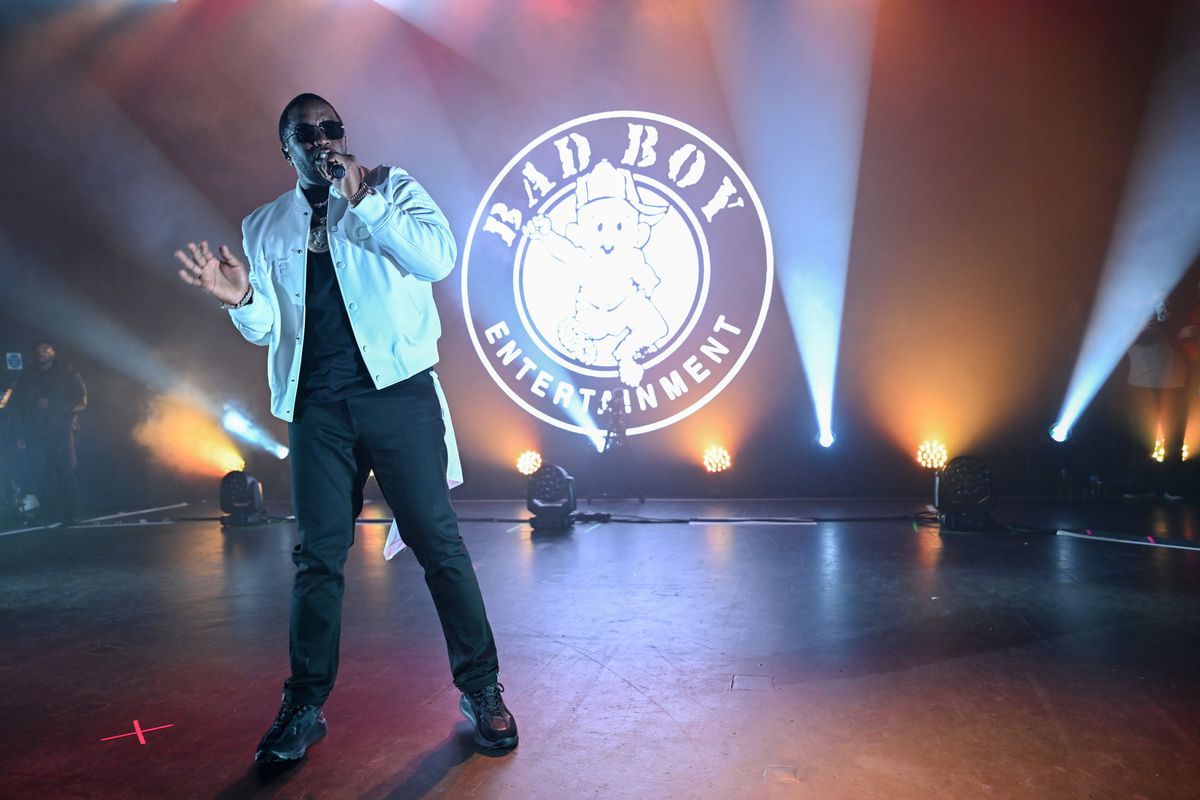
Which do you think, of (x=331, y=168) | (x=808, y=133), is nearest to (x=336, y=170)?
(x=331, y=168)

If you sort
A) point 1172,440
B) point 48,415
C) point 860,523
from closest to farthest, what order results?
point 860,523
point 1172,440
point 48,415

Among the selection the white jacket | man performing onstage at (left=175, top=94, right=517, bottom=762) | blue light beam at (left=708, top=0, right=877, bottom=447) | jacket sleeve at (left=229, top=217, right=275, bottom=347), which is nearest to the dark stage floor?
man performing onstage at (left=175, top=94, right=517, bottom=762)

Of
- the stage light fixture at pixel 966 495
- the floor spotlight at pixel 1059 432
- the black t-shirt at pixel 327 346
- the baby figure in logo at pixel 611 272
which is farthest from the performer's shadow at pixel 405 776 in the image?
the floor spotlight at pixel 1059 432

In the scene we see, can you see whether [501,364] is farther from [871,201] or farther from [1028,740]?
[1028,740]

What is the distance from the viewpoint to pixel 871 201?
6277 mm

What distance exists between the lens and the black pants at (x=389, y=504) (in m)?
2.08

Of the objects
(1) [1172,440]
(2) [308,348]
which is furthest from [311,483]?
(1) [1172,440]

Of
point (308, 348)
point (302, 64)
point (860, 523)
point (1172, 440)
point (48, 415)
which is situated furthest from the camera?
point (302, 64)

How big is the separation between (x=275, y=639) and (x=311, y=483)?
128 centimetres

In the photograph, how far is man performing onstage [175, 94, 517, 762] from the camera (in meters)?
2.07

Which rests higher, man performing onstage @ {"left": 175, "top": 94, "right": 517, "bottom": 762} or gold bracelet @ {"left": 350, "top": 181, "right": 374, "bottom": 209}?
gold bracelet @ {"left": 350, "top": 181, "right": 374, "bottom": 209}

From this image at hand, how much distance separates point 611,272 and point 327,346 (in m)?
4.62

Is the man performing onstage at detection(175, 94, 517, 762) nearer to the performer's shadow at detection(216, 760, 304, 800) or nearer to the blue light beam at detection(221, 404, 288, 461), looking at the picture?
the performer's shadow at detection(216, 760, 304, 800)

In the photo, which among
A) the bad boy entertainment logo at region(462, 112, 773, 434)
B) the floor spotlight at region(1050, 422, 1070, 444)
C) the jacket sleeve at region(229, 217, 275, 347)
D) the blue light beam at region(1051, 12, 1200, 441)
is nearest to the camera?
the jacket sleeve at region(229, 217, 275, 347)
